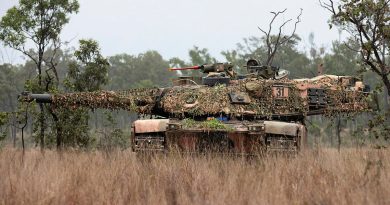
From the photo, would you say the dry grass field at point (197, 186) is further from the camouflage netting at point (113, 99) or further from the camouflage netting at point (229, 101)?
the camouflage netting at point (113, 99)

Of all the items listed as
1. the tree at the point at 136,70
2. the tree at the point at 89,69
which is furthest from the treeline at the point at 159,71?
the tree at the point at 89,69

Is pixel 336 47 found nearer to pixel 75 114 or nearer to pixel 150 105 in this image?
pixel 75 114

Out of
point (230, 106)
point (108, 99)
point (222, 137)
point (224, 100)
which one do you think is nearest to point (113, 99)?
point (108, 99)

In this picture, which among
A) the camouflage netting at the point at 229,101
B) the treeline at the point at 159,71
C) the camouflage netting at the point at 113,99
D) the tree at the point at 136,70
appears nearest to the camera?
the camouflage netting at the point at 229,101

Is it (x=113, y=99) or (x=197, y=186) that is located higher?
(x=113, y=99)

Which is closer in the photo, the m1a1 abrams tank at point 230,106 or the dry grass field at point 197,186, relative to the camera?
the dry grass field at point 197,186

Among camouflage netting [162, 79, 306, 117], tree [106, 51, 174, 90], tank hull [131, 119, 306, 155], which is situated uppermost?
tree [106, 51, 174, 90]

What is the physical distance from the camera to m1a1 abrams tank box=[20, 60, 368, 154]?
9.04m

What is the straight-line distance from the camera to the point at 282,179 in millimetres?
5934

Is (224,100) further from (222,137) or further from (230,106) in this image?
(222,137)

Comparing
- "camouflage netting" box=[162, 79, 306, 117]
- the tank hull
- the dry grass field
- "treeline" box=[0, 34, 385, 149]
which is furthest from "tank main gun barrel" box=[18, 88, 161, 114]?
"treeline" box=[0, 34, 385, 149]

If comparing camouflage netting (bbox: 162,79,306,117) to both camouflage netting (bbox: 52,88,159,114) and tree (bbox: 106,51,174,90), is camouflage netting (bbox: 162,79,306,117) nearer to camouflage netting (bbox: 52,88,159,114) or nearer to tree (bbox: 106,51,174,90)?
camouflage netting (bbox: 52,88,159,114)

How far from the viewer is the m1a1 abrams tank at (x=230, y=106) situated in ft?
29.7

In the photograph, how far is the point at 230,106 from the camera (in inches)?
393
